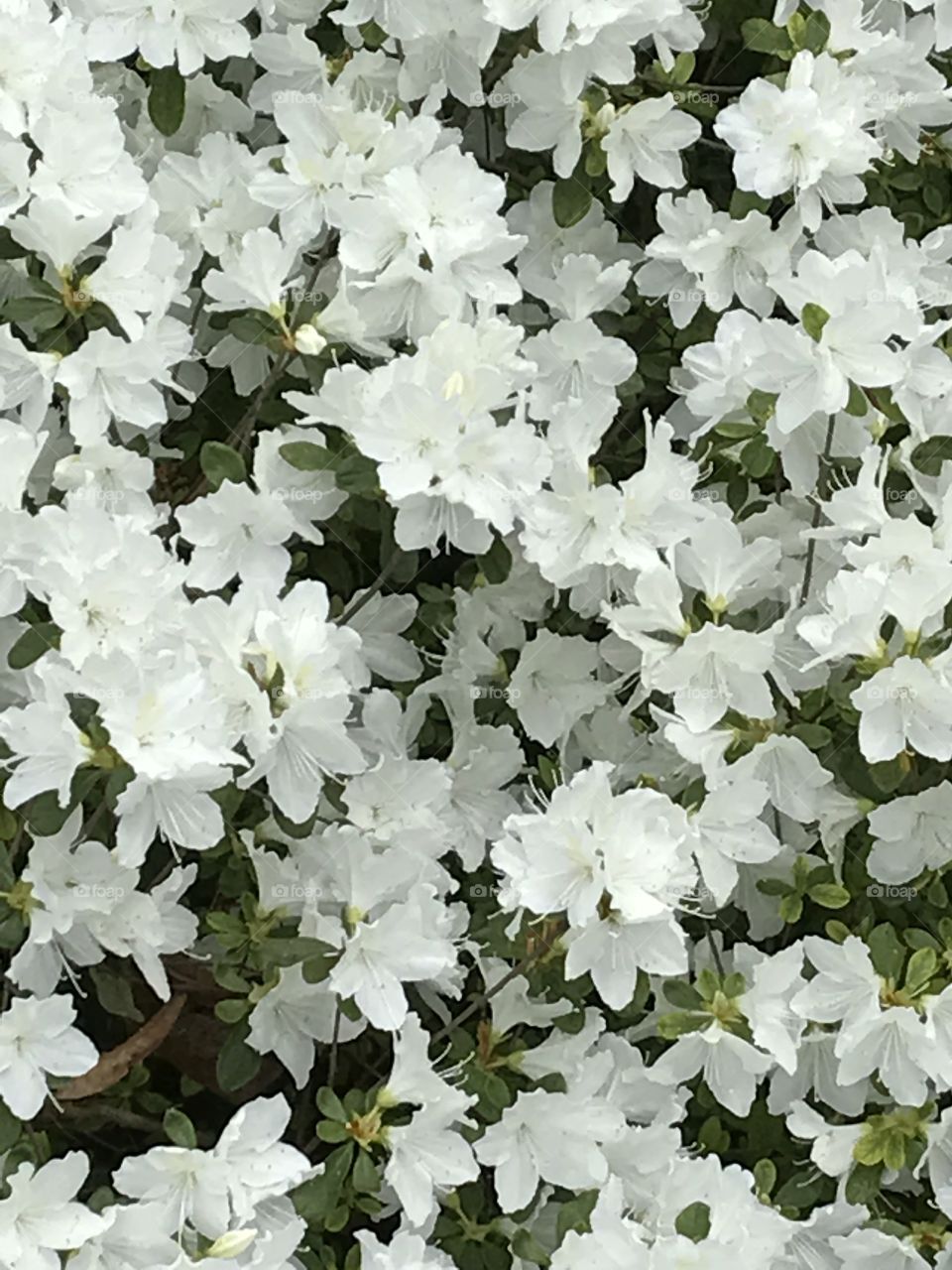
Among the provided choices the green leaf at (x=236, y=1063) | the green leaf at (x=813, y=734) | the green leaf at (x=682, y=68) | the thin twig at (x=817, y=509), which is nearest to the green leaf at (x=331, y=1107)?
the green leaf at (x=236, y=1063)

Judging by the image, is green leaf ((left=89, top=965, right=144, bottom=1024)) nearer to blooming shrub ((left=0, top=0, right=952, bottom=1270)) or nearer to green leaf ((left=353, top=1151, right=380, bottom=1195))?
blooming shrub ((left=0, top=0, right=952, bottom=1270))

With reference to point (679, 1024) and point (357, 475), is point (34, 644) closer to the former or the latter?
point (357, 475)

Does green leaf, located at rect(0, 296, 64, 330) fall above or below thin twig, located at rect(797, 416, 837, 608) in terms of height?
above

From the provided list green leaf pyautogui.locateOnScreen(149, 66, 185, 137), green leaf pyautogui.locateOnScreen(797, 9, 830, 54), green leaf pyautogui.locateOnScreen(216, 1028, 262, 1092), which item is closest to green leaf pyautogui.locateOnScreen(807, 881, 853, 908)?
green leaf pyautogui.locateOnScreen(216, 1028, 262, 1092)

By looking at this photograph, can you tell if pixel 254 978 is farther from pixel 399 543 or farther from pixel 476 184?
pixel 476 184

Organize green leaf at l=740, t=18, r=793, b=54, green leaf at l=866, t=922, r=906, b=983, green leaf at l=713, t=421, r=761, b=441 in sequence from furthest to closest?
A: 1. green leaf at l=740, t=18, r=793, b=54
2. green leaf at l=713, t=421, r=761, b=441
3. green leaf at l=866, t=922, r=906, b=983

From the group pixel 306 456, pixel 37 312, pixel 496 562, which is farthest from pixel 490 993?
pixel 37 312

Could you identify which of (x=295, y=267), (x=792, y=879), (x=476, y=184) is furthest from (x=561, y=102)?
(x=792, y=879)
